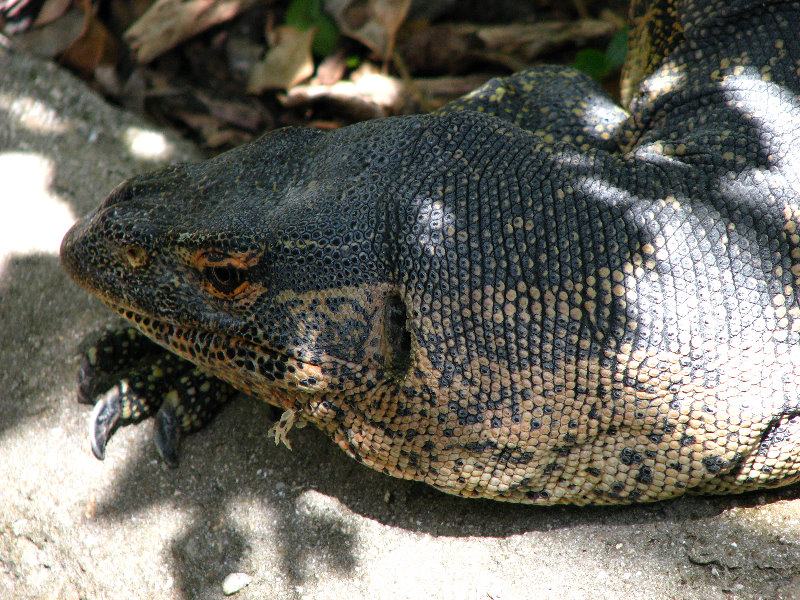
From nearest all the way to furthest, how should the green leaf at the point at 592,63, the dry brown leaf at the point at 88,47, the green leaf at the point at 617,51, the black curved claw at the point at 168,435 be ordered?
1. the black curved claw at the point at 168,435
2. the green leaf at the point at 617,51
3. the green leaf at the point at 592,63
4. the dry brown leaf at the point at 88,47

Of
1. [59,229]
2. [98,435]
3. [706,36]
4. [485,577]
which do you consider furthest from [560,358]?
[59,229]

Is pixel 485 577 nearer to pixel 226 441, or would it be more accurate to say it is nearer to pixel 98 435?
pixel 226 441

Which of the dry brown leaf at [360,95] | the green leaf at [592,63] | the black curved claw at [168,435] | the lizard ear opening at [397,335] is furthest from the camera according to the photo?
the dry brown leaf at [360,95]

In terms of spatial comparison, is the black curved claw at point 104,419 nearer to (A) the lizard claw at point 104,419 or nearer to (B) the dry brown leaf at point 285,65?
(A) the lizard claw at point 104,419

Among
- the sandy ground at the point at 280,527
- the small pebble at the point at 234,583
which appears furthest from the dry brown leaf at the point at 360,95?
the small pebble at the point at 234,583

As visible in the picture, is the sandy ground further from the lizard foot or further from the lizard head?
the lizard head

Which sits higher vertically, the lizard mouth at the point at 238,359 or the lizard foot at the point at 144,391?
the lizard mouth at the point at 238,359
